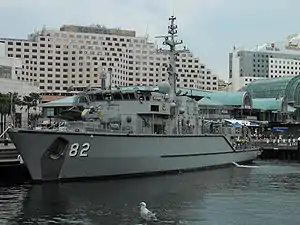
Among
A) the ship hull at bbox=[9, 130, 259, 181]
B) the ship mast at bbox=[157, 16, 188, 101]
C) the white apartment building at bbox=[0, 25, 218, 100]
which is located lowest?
the ship hull at bbox=[9, 130, 259, 181]

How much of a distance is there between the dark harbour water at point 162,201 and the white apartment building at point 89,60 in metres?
120

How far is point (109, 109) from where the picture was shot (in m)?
36.6

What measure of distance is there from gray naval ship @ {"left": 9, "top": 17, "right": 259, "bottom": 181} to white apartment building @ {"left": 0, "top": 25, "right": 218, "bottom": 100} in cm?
10909

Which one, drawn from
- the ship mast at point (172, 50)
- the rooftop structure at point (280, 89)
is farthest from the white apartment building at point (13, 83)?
the rooftop structure at point (280, 89)

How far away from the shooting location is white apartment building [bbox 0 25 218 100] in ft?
531

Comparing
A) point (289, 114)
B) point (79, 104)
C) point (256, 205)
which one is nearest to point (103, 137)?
point (79, 104)

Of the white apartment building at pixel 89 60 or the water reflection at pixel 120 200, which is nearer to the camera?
the water reflection at pixel 120 200

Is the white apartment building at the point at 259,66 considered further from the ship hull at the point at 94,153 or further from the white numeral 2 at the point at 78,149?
the white numeral 2 at the point at 78,149

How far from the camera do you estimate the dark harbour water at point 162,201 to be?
21.1 meters

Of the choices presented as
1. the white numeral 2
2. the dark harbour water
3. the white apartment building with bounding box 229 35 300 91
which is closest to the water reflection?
the dark harbour water

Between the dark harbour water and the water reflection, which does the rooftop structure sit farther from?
the water reflection

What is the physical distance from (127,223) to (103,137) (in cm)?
1233

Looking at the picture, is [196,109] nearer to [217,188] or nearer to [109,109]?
[109,109]

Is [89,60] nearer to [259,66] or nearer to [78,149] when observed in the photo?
[259,66]
